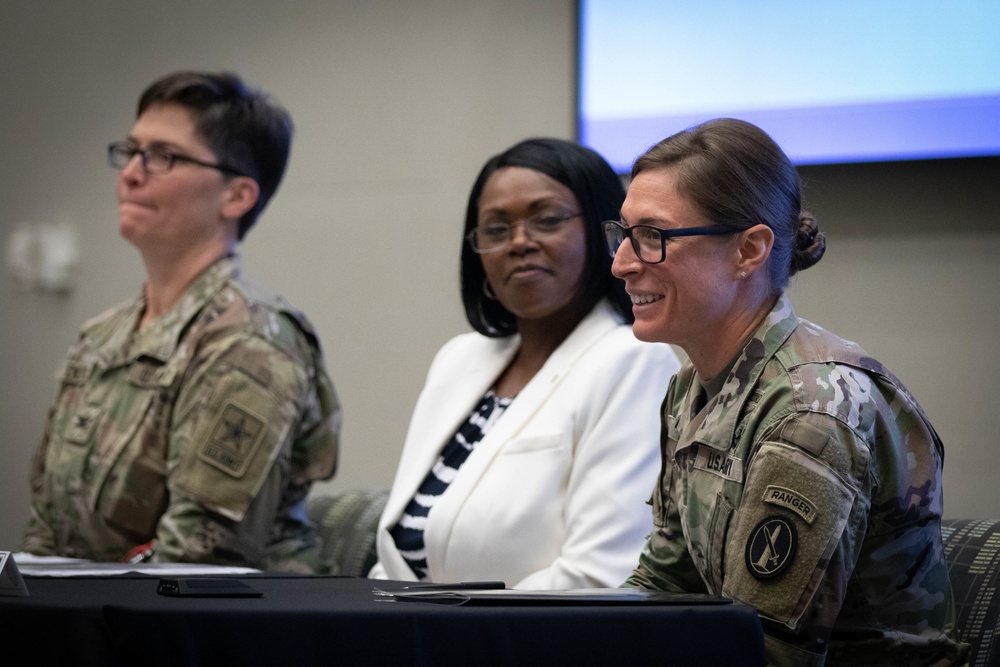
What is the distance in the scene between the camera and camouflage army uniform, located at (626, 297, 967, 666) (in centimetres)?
134

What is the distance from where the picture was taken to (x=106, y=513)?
244 centimetres

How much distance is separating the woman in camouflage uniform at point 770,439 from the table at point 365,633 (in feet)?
0.59

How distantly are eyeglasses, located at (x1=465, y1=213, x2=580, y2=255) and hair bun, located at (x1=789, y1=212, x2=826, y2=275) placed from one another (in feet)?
2.37

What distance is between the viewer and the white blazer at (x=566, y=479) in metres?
2.07

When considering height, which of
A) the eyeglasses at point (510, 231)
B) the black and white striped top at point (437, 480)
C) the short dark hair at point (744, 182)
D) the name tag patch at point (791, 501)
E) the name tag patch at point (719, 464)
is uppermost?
the short dark hair at point (744, 182)

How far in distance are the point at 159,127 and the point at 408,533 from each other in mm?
1187

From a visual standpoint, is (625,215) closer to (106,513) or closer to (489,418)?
(489,418)

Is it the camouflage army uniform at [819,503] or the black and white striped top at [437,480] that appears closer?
the camouflage army uniform at [819,503]

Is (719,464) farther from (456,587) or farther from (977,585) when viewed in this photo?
(977,585)

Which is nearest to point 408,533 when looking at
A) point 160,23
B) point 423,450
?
point 423,450

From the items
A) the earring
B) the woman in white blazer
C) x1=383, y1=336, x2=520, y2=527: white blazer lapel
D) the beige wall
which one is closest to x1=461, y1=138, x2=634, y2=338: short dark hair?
Answer: the woman in white blazer

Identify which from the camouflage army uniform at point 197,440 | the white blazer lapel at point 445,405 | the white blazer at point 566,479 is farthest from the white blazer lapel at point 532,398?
the camouflage army uniform at point 197,440

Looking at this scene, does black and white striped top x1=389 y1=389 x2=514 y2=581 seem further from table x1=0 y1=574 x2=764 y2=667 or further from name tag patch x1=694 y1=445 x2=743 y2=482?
table x1=0 y1=574 x2=764 y2=667

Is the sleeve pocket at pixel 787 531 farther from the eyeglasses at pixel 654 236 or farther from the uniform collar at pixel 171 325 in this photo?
the uniform collar at pixel 171 325
